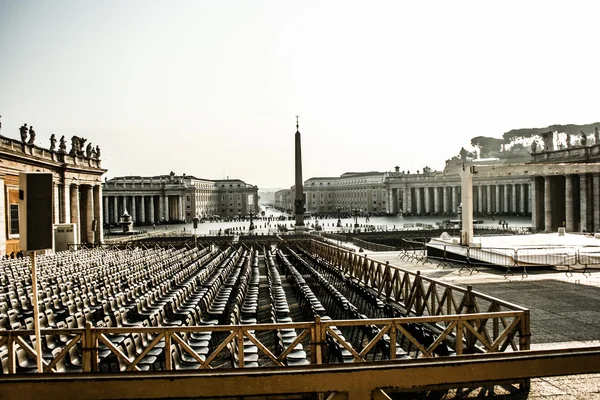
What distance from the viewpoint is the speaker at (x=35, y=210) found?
5.26 meters

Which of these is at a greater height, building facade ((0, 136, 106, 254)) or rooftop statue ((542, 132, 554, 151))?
rooftop statue ((542, 132, 554, 151))

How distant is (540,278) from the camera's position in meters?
21.2

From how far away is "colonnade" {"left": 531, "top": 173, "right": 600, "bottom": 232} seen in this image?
46875 millimetres

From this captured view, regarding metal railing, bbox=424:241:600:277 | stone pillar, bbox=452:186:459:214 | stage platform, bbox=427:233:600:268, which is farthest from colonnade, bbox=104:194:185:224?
metal railing, bbox=424:241:600:277

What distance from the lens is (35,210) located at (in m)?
5.34

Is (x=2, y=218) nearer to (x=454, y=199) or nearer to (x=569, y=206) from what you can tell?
(x=569, y=206)

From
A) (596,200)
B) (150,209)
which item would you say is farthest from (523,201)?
(150,209)

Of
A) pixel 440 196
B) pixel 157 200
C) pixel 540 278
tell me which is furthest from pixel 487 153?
pixel 540 278

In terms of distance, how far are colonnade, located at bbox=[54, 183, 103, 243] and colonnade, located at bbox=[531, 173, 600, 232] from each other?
45.5m

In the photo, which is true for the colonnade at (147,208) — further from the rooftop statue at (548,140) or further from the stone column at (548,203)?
the stone column at (548,203)

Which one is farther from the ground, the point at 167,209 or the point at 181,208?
the point at 181,208

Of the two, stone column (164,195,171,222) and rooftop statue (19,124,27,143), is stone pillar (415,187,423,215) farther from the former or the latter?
rooftop statue (19,124,27,143)

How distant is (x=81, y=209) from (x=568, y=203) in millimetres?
52376

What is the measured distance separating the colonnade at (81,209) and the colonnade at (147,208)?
8580 cm
